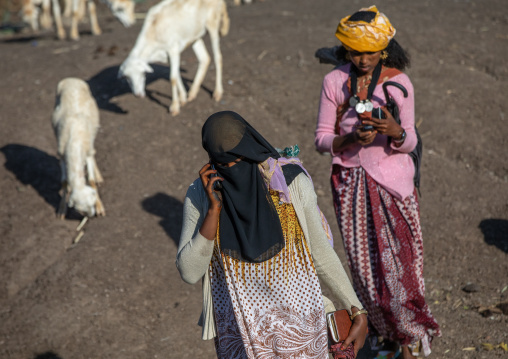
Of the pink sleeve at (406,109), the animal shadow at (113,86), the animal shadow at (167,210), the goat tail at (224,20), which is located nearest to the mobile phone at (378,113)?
the pink sleeve at (406,109)

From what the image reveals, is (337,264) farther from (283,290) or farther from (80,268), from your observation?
(80,268)

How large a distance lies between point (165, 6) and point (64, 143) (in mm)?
3021

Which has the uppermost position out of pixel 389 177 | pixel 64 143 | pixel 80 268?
pixel 389 177

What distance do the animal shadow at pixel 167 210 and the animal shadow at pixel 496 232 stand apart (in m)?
2.93

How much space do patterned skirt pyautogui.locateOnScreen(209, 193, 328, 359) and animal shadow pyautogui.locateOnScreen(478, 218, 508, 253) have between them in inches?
134

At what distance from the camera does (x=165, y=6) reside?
331 inches

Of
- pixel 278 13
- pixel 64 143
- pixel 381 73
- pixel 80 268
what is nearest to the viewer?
pixel 381 73

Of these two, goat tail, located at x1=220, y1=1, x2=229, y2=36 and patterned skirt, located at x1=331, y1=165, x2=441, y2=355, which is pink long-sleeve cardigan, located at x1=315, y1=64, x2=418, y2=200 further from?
goat tail, located at x1=220, y1=1, x2=229, y2=36

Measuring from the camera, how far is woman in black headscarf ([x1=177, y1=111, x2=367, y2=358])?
2117mm

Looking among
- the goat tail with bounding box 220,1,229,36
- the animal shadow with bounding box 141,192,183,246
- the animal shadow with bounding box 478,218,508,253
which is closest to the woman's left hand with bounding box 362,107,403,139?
the animal shadow with bounding box 478,218,508,253

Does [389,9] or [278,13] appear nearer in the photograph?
[389,9]

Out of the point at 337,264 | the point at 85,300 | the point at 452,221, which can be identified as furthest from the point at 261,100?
the point at 337,264

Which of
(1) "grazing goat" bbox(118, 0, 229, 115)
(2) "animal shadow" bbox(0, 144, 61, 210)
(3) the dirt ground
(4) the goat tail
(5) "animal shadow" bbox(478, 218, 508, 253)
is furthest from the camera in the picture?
(4) the goat tail

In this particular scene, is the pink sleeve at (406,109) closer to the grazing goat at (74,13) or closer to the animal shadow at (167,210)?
the animal shadow at (167,210)
